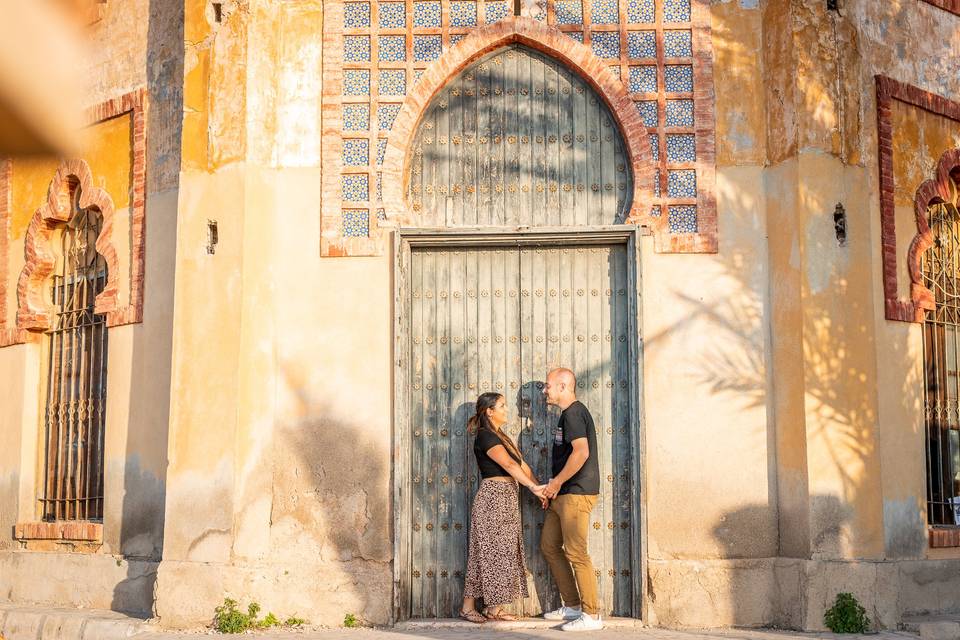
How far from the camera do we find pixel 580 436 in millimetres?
8969

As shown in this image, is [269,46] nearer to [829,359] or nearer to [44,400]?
[44,400]

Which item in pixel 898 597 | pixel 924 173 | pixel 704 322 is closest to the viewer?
pixel 898 597

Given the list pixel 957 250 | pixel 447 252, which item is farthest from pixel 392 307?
pixel 957 250

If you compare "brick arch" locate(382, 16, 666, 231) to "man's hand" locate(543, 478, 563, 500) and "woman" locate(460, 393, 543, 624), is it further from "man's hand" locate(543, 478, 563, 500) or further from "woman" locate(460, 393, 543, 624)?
"man's hand" locate(543, 478, 563, 500)

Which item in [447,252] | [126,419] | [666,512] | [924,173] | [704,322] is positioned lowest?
[666,512]

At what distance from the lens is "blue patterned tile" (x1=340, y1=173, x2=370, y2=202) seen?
383 inches

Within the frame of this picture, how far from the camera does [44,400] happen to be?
11.6 m

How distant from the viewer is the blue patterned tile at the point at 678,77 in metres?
9.73

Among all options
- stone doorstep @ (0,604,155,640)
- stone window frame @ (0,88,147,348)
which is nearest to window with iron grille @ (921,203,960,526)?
stone doorstep @ (0,604,155,640)

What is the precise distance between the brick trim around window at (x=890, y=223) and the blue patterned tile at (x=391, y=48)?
157 inches

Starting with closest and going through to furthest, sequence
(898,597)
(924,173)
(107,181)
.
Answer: (898,597) → (924,173) → (107,181)

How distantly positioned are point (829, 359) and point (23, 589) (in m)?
7.45

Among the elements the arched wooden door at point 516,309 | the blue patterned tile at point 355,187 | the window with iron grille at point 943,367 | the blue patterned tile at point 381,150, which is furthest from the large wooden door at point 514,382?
the window with iron grille at point 943,367

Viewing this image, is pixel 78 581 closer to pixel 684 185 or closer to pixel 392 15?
pixel 392 15
